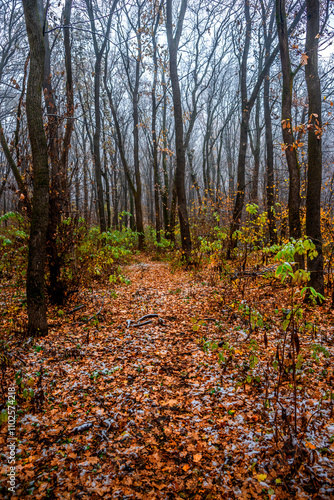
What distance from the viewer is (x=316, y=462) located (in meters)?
2.03

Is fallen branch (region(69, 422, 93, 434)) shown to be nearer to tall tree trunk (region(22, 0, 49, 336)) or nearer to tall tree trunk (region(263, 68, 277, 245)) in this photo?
tall tree trunk (region(22, 0, 49, 336))

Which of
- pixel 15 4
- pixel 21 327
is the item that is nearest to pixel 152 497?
pixel 21 327

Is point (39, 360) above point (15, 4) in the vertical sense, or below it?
below

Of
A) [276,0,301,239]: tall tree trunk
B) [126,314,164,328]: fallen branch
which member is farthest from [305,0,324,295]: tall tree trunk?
[126,314,164,328]: fallen branch

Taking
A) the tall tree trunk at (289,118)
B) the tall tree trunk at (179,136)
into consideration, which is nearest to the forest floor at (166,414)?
the tall tree trunk at (289,118)

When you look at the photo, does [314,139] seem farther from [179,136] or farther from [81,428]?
[81,428]

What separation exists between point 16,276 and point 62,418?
17.4ft

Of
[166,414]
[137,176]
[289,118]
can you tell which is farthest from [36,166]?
[137,176]

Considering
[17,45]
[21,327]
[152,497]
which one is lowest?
[152,497]

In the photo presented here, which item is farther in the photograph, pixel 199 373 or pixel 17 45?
pixel 17 45

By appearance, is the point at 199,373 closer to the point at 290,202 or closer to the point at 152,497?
the point at 152,497

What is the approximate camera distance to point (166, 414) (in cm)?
271

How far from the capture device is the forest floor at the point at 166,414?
1.97m

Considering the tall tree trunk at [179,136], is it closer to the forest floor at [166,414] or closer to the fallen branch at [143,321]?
the fallen branch at [143,321]
